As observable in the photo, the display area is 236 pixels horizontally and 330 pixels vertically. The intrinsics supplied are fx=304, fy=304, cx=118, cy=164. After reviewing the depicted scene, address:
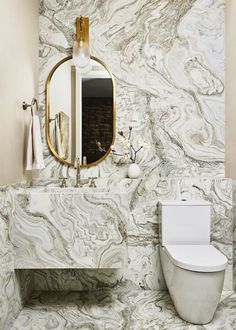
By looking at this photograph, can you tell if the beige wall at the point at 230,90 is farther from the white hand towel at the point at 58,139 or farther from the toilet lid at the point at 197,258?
the white hand towel at the point at 58,139

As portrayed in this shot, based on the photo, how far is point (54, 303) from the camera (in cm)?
231

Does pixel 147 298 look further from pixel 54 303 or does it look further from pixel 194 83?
pixel 194 83

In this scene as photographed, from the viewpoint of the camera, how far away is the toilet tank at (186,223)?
7.66 ft

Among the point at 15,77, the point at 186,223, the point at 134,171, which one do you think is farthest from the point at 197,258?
the point at 15,77

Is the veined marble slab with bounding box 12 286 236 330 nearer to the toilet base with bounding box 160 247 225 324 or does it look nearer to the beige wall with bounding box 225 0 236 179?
the toilet base with bounding box 160 247 225 324

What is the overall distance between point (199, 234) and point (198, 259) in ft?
1.29

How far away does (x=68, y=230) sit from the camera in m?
2.01

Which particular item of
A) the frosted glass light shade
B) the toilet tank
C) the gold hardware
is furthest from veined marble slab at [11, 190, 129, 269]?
the gold hardware

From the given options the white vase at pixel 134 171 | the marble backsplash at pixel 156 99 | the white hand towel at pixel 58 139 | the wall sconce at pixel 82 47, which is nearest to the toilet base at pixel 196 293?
the marble backsplash at pixel 156 99

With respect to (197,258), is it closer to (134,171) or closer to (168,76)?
(134,171)

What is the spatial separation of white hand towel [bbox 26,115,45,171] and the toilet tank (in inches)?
41.2

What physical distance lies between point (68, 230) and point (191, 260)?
2.70ft

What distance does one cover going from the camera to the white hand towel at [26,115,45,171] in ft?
7.30

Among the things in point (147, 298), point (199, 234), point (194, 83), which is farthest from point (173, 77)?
point (147, 298)
